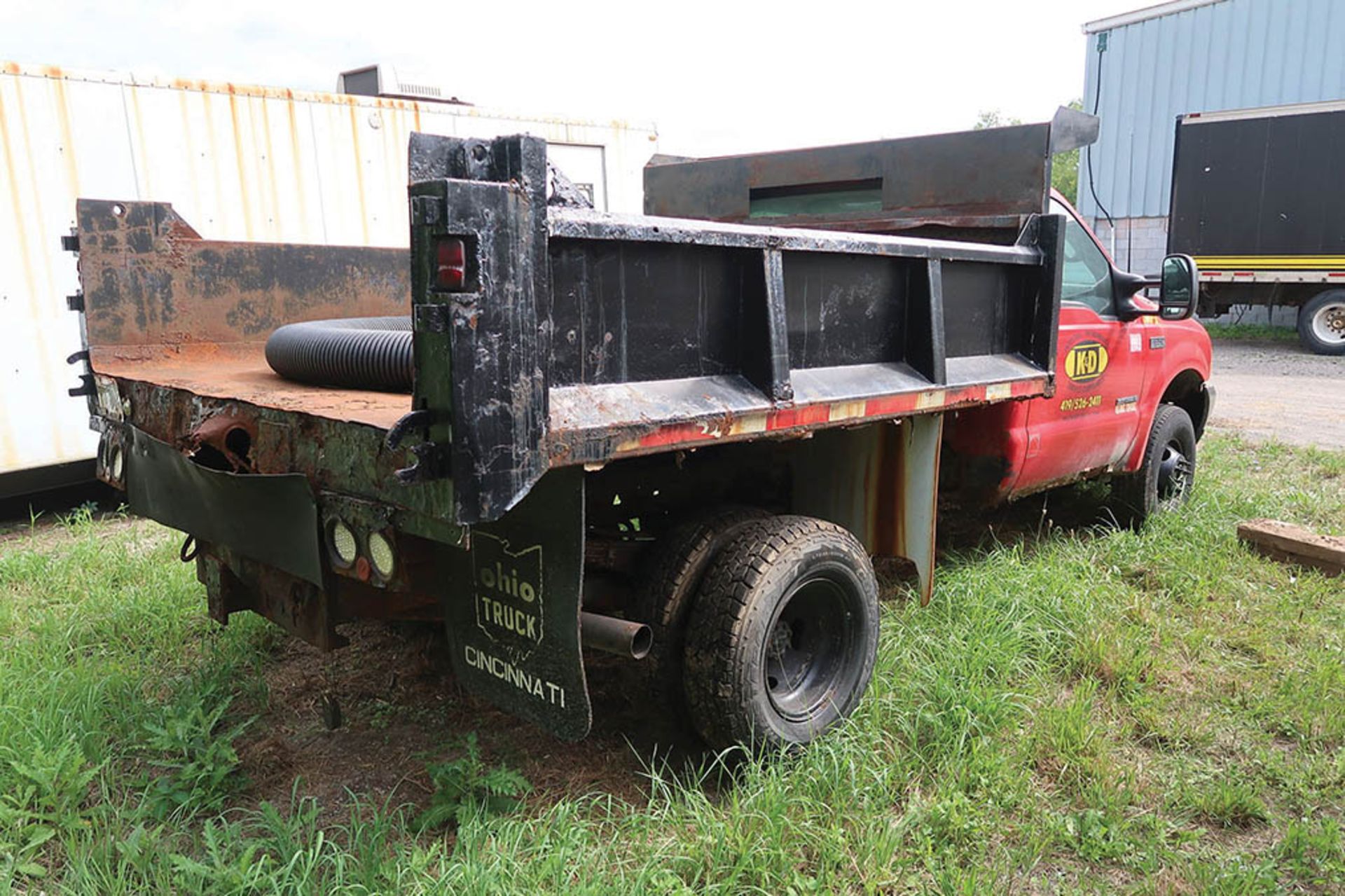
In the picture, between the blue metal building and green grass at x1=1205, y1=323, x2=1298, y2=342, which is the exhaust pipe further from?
green grass at x1=1205, y1=323, x2=1298, y2=342

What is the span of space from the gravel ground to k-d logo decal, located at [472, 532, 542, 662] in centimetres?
748

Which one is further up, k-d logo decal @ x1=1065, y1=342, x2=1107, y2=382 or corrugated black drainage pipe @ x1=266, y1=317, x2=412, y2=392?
corrugated black drainage pipe @ x1=266, y1=317, x2=412, y2=392

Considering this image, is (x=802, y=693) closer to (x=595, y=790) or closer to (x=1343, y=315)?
(x=595, y=790)

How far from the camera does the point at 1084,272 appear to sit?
14.6ft

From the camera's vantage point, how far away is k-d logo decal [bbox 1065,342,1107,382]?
4.25 metres

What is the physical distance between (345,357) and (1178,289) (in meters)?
3.90

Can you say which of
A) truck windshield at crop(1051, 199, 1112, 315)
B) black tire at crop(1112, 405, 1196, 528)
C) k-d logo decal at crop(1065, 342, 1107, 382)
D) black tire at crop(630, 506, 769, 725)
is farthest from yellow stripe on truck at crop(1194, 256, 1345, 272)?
black tire at crop(630, 506, 769, 725)

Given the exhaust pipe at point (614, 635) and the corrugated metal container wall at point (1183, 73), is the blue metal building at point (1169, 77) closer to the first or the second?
the corrugated metal container wall at point (1183, 73)

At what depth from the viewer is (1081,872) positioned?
8.17ft

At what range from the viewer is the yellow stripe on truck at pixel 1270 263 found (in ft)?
44.3

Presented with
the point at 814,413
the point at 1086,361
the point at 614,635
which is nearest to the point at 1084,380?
the point at 1086,361

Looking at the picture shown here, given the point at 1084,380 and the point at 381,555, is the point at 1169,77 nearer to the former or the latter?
the point at 1084,380

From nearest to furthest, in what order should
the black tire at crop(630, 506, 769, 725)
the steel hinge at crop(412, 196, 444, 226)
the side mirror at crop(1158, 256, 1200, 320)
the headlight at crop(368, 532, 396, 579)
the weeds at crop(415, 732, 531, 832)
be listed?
the steel hinge at crop(412, 196, 444, 226), the headlight at crop(368, 532, 396, 579), the weeds at crop(415, 732, 531, 832), the black tire at crop(630, 506, 769, 725), the side mirror at crop(1158, 256, 1200, 320)

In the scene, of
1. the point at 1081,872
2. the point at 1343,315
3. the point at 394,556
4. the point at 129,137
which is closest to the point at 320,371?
the point at 394,556
